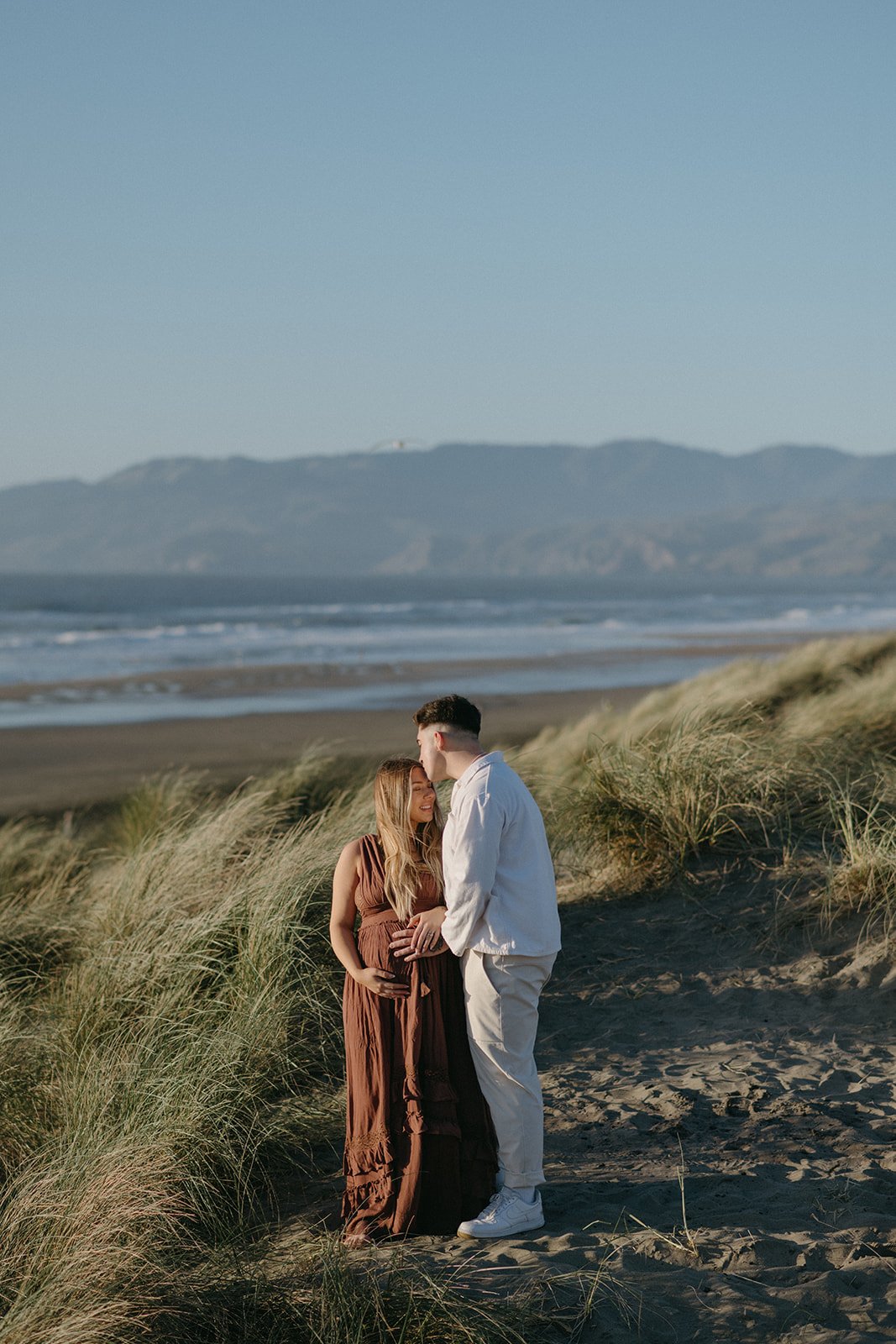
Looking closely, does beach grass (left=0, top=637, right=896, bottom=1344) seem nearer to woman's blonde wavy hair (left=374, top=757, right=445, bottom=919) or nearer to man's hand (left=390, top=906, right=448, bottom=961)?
man's hand (left=390, top=906, right=448, bottom=961)

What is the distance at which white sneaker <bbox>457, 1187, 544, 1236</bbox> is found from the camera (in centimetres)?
371

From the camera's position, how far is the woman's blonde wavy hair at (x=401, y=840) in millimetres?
3809

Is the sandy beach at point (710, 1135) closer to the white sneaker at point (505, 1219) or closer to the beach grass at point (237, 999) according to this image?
the white sneaker at point (505, 1219)

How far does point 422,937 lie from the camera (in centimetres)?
375

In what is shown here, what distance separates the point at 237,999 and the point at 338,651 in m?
29.1

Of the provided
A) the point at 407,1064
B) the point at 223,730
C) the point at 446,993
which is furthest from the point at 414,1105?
the point at 223,730

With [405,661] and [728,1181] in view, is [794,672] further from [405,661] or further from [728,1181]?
[405,661]

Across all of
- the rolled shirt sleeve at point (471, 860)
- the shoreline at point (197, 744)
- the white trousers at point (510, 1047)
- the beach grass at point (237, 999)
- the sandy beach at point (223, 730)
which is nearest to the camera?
the beach grass at point (237, 999)

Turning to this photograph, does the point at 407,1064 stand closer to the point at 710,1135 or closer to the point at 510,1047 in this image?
the point at 510,1047

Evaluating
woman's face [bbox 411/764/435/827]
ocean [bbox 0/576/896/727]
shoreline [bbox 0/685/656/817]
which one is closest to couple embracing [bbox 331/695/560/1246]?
woman's face [bbox 411/764/435/827]

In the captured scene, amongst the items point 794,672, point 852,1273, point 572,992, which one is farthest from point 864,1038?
point 794,672

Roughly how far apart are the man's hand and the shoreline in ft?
25.7

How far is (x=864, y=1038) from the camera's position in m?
5.17

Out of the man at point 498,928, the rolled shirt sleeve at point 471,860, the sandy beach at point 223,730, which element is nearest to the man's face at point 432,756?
the man at point 498,928
